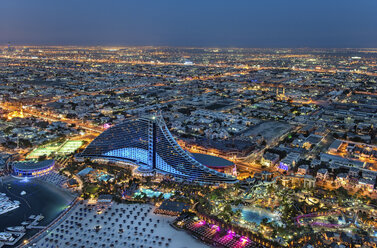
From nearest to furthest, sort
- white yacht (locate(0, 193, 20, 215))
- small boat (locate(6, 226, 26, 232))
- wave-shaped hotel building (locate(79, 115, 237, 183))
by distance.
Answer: small boat (locate(6, 226, 26, 232)) < white yacht (locate(0, 193, 20, 215)) < wave-shaped hotel building (locate(79, 115, 237, 183))

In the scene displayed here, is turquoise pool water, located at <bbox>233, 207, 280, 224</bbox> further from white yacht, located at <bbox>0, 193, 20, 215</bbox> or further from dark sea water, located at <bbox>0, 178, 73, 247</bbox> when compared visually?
white yacht, located at <bbox>0, 193, 20, 215</bbox>

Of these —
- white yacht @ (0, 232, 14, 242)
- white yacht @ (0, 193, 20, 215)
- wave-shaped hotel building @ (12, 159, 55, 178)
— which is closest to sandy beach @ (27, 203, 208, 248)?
white yacht @ (0, 232, 14, 242)

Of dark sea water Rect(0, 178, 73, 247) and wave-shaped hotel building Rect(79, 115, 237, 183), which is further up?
wave-shaped hotel building Rect(79, 115, 237, 183)

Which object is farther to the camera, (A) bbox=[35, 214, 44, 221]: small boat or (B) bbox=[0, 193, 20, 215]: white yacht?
(B) bbox=[0, 193, 20, 215]: white yacht

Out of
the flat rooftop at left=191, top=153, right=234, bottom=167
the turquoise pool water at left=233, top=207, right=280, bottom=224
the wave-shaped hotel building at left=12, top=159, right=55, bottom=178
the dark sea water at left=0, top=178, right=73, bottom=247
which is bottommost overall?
the turquoise pool water at left=233, top=207, right=280, bottom=224

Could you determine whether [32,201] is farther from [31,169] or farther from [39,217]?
[31,169]

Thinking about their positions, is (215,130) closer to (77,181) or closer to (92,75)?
(77,181)

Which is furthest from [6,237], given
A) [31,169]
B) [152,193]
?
[152,193]
